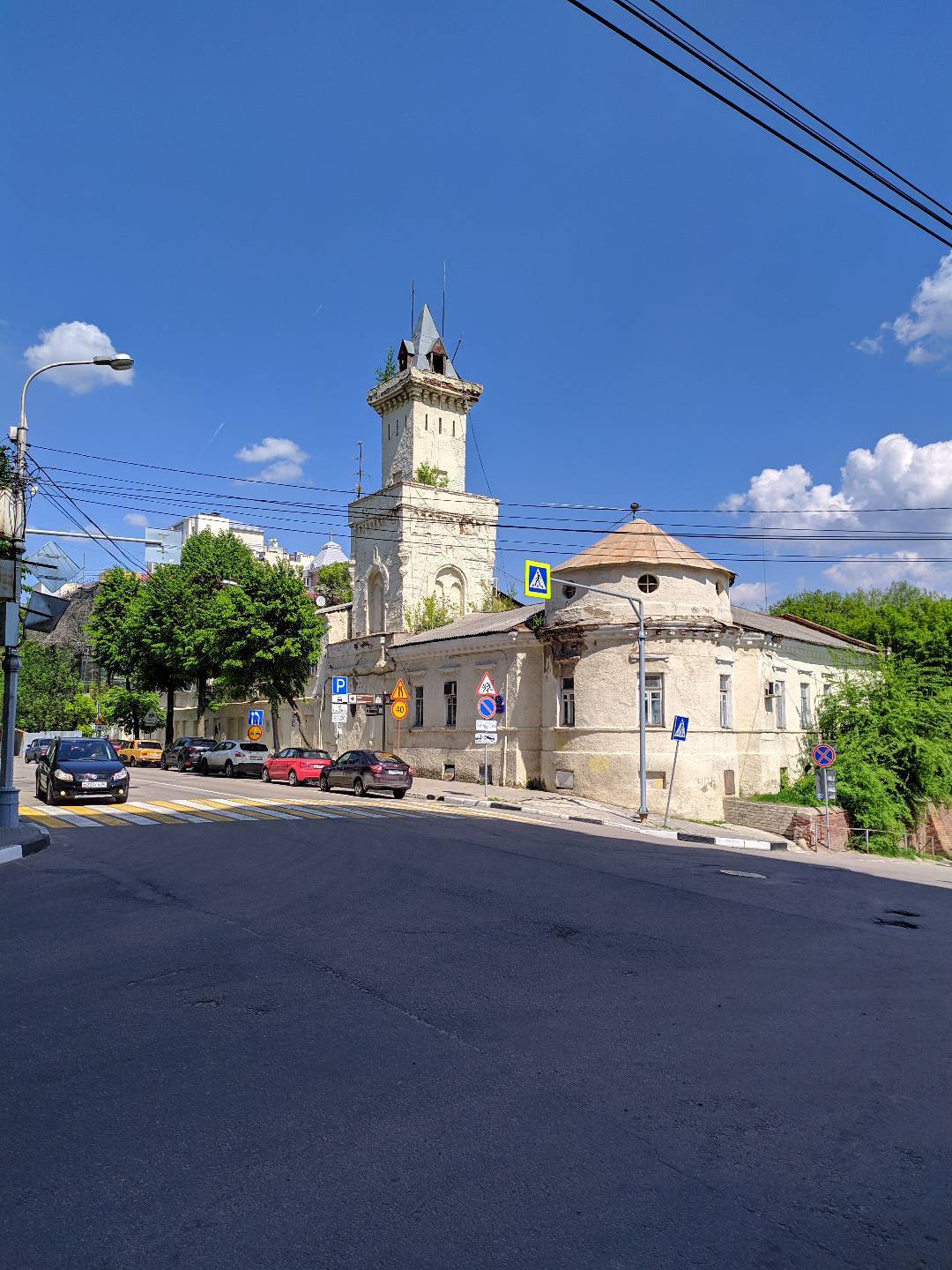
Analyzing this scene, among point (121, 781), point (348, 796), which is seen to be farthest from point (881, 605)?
point (121, 781)

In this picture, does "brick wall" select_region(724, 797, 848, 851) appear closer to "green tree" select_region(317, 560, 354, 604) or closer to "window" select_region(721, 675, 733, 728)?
"window" select_region(721, 675, 733, 728)

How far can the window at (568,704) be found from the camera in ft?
93.8

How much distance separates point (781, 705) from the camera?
31938 mm

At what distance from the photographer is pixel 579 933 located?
28.7ft

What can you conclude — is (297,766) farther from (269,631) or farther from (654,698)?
(654,698)

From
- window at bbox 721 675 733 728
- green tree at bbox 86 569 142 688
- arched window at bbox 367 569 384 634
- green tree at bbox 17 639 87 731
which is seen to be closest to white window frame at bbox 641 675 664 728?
window at bbox 721 675 733 728

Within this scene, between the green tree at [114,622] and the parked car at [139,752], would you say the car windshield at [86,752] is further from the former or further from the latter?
the green tree at [114,622]

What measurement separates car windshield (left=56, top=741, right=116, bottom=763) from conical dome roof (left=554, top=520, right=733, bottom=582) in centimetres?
1524

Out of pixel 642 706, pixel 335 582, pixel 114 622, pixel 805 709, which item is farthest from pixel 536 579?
pixel 335 582

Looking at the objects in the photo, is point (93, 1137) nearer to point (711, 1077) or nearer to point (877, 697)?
point (711, 1077)

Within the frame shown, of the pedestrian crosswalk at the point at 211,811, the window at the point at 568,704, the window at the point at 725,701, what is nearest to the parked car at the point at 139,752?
the pedestrian crosswalk at the point at 211,811

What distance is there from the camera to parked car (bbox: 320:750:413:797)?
27.4 m

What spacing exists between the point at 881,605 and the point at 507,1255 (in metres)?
64.3

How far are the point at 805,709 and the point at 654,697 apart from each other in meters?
9.95
